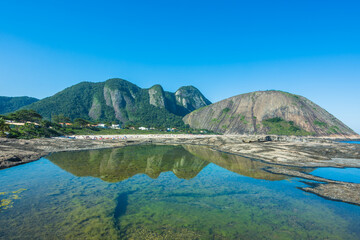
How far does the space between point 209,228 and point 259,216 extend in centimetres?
462

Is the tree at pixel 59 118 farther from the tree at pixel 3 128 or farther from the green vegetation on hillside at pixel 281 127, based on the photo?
the green vegetation on hillside at pixel 281 127

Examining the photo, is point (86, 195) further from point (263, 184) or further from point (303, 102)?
point (303, 102)

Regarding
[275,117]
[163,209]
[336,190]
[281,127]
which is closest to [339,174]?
[336,190]

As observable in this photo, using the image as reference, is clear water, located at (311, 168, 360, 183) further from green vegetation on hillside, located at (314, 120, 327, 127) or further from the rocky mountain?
green vegetation on hillside, located at (314, 120, 327, 127)

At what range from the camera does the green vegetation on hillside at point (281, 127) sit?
5719 inches

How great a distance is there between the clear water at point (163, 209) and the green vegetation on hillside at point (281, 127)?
149 meters

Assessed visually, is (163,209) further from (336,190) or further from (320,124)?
(320,124)

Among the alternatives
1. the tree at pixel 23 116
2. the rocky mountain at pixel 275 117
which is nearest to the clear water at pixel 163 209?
the tree at pixel 23 116

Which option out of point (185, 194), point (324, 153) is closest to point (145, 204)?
point (185, 194)

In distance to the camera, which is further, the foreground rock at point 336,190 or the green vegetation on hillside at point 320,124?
the green vegetation on hillside at point 320,124

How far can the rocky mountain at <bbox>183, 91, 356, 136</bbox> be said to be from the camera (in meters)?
149

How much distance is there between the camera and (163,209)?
1360 centimetres

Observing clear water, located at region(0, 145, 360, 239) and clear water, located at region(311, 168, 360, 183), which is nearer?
clear water, located at region(0, 145, 360, 239)

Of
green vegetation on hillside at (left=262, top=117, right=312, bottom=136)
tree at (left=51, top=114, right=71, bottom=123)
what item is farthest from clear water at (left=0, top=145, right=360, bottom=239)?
green vegetation on hillside at (left=262, top=117, right=312, bottom=136)
